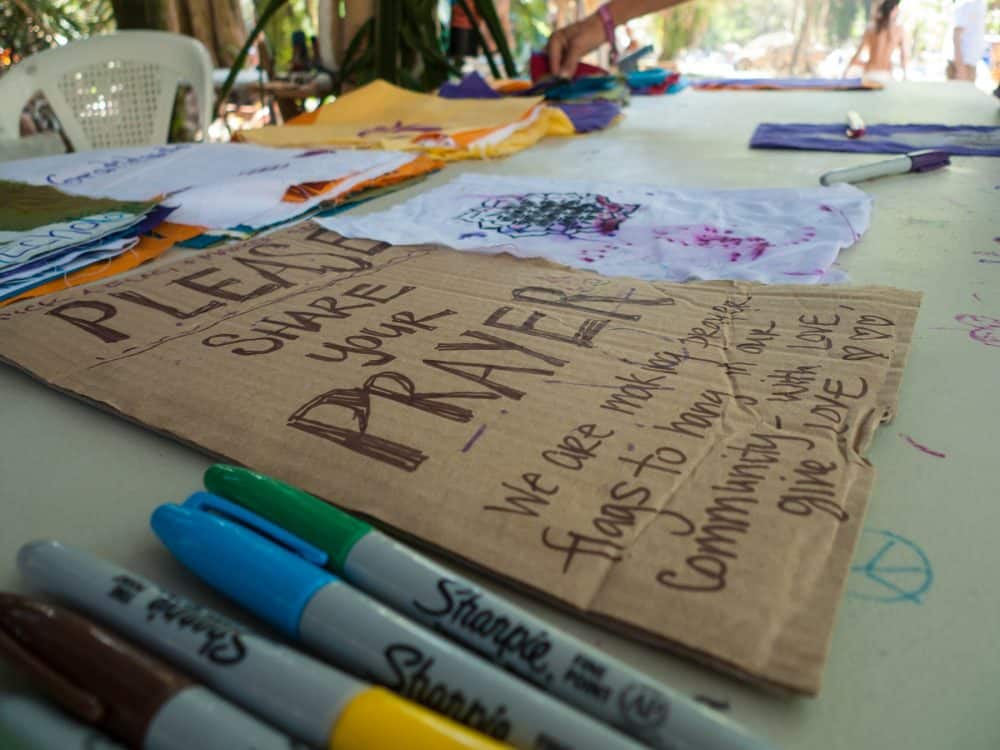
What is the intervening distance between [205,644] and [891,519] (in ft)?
0.79

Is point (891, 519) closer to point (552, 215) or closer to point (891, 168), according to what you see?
point (552, 215)

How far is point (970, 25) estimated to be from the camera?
2.57 metres

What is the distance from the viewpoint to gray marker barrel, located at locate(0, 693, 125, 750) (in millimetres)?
183

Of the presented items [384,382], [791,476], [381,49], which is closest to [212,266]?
[384,382]

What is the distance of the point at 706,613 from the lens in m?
0.23

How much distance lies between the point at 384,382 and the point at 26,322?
23cm

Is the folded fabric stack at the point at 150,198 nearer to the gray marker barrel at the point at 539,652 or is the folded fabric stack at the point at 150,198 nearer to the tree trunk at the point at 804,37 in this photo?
the gray marker barrel at the point at 539,652

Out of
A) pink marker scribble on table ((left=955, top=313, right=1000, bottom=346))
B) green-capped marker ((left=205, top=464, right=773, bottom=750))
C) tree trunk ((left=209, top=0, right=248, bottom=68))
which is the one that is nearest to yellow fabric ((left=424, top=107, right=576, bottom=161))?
pink marker scribble on table ((left=955, top=313, right=1000, bottom=346))

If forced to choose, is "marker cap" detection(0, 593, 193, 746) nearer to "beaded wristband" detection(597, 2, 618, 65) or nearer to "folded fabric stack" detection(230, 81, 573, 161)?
"folded fabric stack" detection(230, 81, 573, 161)

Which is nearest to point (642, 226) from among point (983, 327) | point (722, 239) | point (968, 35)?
point (722, 239)

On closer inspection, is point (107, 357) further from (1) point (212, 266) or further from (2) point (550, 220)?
(2) point (550, 220)

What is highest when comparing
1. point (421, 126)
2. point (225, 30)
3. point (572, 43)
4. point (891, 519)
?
point (225, 30)

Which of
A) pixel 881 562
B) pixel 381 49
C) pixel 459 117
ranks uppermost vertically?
pixel 381 49

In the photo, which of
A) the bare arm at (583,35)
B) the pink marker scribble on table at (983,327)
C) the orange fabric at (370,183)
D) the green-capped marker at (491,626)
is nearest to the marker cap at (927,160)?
the pink marker scribble on table at (983,327)
